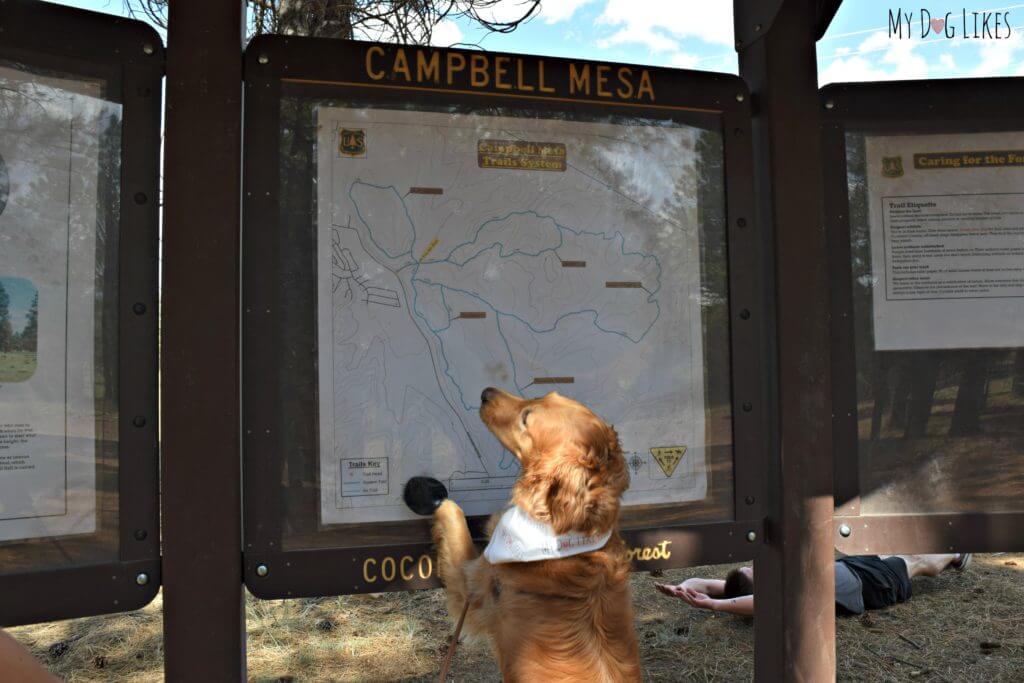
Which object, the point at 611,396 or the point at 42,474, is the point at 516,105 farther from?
the point at 42,474

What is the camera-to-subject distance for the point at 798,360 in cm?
291

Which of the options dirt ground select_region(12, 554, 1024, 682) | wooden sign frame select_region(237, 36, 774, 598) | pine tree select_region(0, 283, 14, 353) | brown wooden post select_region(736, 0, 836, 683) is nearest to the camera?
pine tree select_region(0, 283, 14, 353)

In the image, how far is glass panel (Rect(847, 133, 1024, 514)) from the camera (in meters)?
3.04

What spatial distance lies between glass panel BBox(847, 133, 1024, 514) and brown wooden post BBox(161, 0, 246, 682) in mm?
2597

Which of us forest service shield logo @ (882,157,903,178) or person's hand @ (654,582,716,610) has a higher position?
us forest service shield logo @ (882,157,903,178)

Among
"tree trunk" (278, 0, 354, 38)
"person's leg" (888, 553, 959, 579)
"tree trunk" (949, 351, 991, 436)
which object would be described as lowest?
"person's leg" (888, 553, 959, 579)

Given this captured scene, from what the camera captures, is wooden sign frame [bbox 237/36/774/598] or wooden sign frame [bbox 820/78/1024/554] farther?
wooden sign frame [bbox 820/78/1024/554]

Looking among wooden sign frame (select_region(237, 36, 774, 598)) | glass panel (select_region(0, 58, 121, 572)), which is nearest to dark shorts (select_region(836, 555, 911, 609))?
wooden sign frame (select_region(237, 36, 774, 598))

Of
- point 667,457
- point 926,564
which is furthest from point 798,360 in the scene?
point 926,564

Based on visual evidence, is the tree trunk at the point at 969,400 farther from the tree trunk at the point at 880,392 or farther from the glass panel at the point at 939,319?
the tree trunk at the point at 880,392

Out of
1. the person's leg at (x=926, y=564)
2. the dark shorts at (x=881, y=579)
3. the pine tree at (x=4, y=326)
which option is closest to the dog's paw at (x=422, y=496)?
the pine tree at (x=4, y=326)

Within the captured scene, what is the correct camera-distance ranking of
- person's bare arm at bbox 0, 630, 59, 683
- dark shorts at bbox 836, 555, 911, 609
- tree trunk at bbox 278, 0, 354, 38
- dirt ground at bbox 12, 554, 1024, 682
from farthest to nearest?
tree trunk at bbox 278, 0, 354, 38 < dark shorts at bbox 836, 555, 911, 609 < dirt ground at bbox 12, 554, 1024, 682 < person's bare arm at bbox 0, 630, 59, 683

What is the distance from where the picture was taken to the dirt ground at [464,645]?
3973 mm

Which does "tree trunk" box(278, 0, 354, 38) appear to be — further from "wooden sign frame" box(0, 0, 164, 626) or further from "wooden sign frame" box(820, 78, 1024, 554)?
"wooden sign frame" box(820, 78, 1024, 554)
